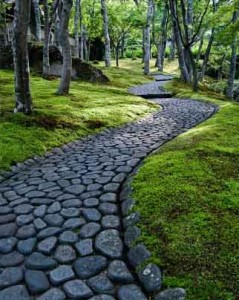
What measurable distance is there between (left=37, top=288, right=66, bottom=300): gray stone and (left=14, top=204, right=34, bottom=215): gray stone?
6.35 ft

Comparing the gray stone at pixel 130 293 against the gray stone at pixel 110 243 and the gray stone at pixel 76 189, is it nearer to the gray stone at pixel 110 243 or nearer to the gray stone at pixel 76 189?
the gray stone at pixel 110 243

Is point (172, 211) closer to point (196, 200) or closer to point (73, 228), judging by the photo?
point (196, 200)

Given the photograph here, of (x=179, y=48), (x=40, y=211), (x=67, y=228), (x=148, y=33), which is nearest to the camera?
(x=67, y=228)

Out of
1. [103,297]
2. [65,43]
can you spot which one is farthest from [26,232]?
[65,43]

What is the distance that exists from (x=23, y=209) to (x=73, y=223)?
0.98 m

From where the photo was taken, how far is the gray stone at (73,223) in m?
5.19

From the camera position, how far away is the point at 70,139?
33.0ft

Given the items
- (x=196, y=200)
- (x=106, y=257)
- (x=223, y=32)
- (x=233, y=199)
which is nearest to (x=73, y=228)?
(x=106, y=257)

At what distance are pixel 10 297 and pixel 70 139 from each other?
6.49 metres

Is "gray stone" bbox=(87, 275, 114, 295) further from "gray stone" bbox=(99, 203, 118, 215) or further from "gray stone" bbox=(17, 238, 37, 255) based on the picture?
"gray stone" bbox=(99, 203, 118, 215)

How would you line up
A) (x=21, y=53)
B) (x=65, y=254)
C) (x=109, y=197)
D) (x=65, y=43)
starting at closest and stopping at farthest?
(x=65, y=254) → (x=109, y=197) → (x=21, y=53) → (x=65, y=43)

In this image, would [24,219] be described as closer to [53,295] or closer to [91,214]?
[91,214]

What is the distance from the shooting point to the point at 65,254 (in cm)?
455

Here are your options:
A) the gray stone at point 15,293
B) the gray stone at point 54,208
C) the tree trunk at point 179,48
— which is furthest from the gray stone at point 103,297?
the tree trunk at point 179,48
